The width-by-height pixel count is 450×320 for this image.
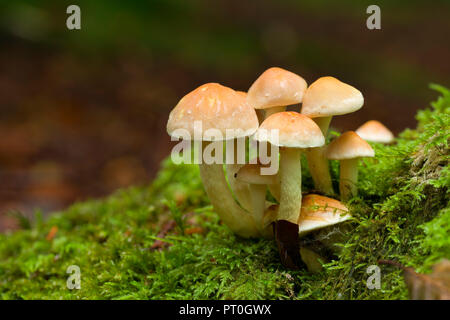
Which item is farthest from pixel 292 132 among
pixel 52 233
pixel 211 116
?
pixel 52 233

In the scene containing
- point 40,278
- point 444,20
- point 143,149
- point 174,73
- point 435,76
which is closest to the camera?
point 40,278

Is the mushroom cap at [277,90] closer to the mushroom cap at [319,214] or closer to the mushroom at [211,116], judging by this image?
the mushroom at [211,116]

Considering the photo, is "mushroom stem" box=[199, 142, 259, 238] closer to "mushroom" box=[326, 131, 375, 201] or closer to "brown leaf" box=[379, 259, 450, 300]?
"mushroom" box=[326, 131, 375, 201]

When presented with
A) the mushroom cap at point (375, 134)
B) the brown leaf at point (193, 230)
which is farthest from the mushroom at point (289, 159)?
the mushroom cap at point (375, 134)
